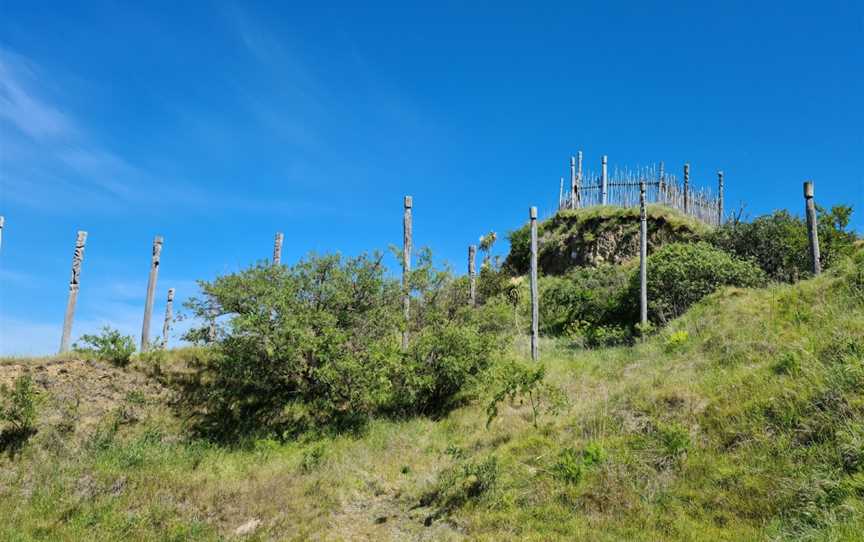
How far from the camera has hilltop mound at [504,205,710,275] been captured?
89.6ft

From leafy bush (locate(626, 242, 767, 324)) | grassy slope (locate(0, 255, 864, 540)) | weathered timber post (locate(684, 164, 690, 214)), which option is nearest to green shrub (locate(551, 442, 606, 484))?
grassy slope (locate(0, 255, 864, 540))

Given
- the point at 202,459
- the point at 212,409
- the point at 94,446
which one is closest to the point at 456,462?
the point at 202,459

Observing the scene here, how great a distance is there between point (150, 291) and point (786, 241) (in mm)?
23967

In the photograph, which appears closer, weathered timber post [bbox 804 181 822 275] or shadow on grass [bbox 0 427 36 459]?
shadow on grass [bbox 0 427 36 459]

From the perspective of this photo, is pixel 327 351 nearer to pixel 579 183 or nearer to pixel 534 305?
pixel 534 305

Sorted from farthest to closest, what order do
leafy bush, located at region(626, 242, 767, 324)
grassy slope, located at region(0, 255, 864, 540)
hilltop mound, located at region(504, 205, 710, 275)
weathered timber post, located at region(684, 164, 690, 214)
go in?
weathered timber post, located at region(684, 164, 690, 214), hilltop mound, located at region(504, 205, 710, 275), leafy bush, located at region(626, 242, 767, 324), grassy slope, located at region(0, 255, 864, 540)

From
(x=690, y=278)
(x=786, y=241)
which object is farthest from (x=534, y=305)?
(x=786, y=241)

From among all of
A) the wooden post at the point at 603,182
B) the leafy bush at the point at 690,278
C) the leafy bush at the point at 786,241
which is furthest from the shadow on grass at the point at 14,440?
the wooden post at the point at 603,182

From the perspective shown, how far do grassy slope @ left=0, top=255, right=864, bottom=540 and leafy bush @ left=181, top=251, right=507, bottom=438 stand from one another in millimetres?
1170

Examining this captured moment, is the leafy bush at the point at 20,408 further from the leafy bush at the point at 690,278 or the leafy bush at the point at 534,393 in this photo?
the leafy bush at the point at 690,278

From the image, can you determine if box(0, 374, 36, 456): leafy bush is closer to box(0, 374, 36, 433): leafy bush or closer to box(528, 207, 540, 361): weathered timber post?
box(0, 374, 36, 433): leafy bush

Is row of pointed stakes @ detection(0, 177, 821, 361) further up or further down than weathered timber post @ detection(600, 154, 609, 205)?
further down

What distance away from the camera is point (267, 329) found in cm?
1262

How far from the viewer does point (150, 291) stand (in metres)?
16.5
